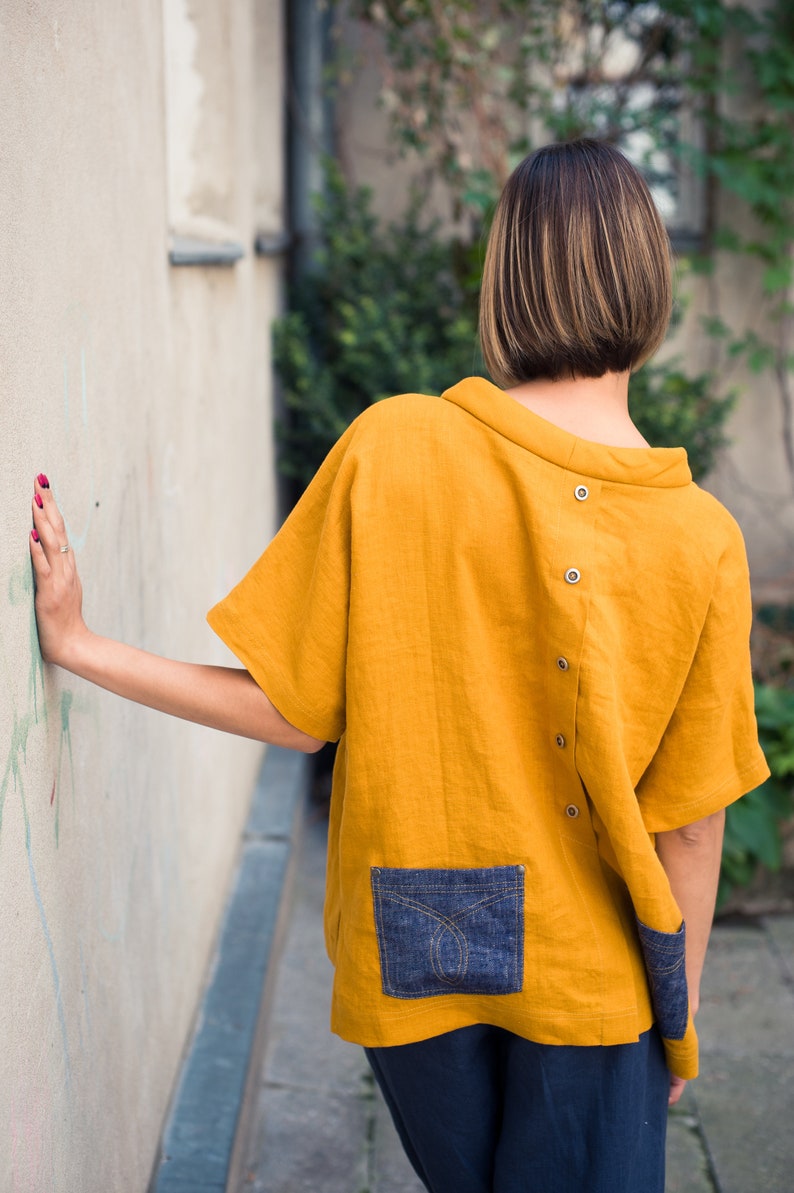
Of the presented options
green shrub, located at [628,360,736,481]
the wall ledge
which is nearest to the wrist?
the wall ledge

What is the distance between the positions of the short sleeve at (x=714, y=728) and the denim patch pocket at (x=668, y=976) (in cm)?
13

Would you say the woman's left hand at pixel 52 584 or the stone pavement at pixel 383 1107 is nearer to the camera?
the woman's left hand at pixel 52 584

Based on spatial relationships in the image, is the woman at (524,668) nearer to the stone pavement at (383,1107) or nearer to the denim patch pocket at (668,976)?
the denim patch pocket at (668,976)

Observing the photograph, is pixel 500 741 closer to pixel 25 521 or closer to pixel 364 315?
pixel 25 521

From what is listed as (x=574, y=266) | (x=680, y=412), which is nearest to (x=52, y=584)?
(x=574, y=266)

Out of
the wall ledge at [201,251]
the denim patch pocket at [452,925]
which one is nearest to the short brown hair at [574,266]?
the denim patch pocket at [452,925]

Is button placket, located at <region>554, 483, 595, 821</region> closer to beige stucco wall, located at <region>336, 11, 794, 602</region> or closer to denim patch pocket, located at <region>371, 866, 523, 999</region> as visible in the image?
denim patch pocket, located at <region>371, 866, 523, 999</region>

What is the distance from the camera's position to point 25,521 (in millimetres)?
1246

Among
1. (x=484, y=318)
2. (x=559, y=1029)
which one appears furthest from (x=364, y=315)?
(x=559, y=1029)

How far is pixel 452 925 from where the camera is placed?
1.34 metres

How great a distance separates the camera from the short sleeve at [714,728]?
52.6 inches

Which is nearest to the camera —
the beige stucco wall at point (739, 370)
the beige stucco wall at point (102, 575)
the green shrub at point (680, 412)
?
the beige stucco wall at point (102, 575)

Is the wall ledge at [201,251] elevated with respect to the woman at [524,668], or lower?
elevated

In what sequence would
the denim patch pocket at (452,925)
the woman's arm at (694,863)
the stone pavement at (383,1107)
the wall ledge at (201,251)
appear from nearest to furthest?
the denim patch pocket at (452,925) < the woman's arm at (694,863) < the wall ledge at (201,251) < the stone pavement at (383,1107)
